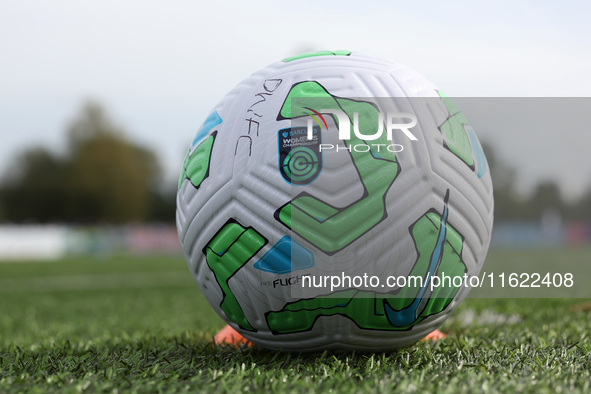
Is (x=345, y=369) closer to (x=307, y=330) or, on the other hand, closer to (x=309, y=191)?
(x=307, y=330)

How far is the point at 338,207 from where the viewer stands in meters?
2.14

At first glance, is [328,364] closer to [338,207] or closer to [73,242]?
[338,207]

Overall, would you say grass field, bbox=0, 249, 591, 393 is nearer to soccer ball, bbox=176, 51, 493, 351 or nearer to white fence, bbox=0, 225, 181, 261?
soccer ball, bbox=176, 51, 493, 351

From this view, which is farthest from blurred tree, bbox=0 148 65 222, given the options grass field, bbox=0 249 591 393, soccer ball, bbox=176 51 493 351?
soccer ball, bbox=176 51 493 351

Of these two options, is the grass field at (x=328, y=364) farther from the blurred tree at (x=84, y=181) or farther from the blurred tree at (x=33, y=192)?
the blurred tree at (x=33, y=192)

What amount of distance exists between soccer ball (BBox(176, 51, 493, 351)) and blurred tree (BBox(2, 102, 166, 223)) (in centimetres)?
4790

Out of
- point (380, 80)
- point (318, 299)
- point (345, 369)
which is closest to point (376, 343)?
point (345, 369)

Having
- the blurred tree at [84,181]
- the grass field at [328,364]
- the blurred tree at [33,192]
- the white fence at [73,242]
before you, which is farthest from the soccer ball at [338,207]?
the blurred tree at [33,192]

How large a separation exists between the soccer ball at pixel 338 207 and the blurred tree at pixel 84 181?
4790 cm

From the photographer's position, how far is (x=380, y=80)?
2.40 meters

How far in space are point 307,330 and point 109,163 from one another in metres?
49.3

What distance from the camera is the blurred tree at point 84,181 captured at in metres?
47.1

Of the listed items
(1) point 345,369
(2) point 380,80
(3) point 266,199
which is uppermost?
(2) point 380,80

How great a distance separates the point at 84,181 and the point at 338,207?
1903 inches
